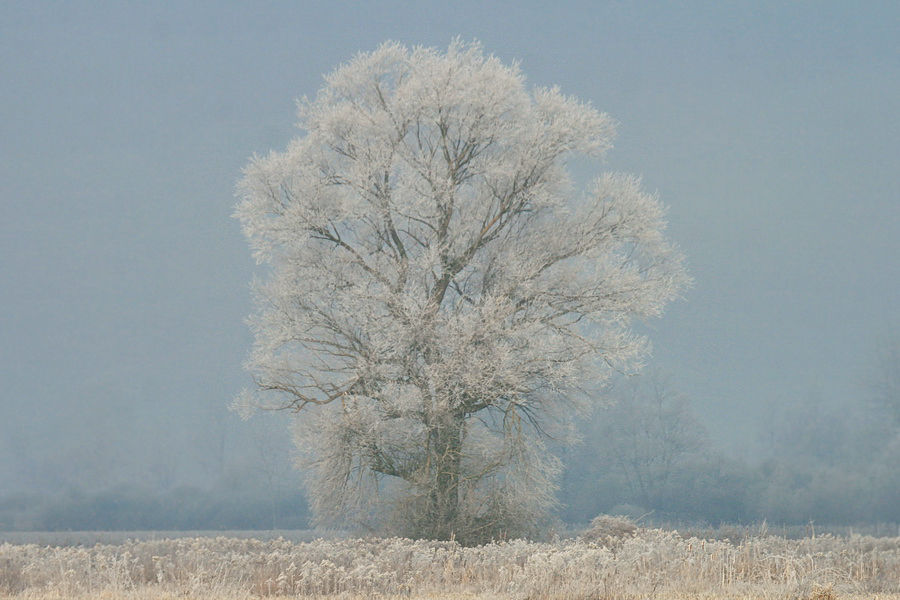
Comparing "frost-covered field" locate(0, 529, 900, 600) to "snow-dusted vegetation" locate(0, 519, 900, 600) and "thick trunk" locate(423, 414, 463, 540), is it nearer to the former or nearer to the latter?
"snow-dusted vegetation" locate(0, 519, 900, 600)

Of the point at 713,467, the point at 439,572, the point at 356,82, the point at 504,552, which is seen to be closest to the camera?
the point at 439,572

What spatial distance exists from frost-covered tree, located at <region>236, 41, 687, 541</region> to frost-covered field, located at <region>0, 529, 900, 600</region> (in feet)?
19.8

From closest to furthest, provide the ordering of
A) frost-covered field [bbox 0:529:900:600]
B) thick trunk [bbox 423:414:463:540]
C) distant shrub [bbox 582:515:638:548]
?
frost-covered field [bbox 0:529:900:600] → distant shrub [bbox 582:515:638:548] → thick trunk [bbox 423:414:463:540]

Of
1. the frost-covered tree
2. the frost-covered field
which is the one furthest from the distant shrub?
the frost-covered field

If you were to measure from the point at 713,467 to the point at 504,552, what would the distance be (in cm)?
2844

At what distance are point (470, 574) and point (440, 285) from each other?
10309mm

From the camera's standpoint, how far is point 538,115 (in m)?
21.8

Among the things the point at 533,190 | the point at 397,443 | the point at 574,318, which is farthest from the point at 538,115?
the point at 397,443

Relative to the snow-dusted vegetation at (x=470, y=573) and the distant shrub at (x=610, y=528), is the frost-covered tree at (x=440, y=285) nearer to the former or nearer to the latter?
the distant shrub at (x=610, y=528)

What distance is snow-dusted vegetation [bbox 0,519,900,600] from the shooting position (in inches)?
412

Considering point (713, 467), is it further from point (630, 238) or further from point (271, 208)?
point (271, 208)

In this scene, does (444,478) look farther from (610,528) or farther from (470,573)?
(470,573)

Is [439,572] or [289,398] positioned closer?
[439,572]

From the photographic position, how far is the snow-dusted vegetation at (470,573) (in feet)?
34.3
